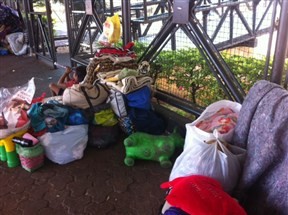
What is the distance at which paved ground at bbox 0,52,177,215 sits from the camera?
2127 mm

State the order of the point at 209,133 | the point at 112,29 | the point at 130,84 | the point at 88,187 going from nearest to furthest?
the point at 209,133 < the point at 88,187 < the point at 130,84 < the point at 112,29

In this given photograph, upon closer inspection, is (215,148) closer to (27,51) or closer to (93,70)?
(93,70)

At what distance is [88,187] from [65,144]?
0.48 m

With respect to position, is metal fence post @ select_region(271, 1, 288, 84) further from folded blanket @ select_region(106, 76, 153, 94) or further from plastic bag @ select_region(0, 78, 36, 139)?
plastic bag @ select_region(0, 78, 36, 139)

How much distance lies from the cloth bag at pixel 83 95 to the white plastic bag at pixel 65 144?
9.1 inches

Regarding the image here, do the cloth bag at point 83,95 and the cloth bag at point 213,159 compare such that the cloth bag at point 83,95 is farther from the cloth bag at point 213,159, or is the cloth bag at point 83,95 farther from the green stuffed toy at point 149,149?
the cloth bag at point 213,159

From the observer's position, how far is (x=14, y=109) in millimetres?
2662

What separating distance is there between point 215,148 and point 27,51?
6.89 meters

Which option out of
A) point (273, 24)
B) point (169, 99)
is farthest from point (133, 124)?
point (273, 24)

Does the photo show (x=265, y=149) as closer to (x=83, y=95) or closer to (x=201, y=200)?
(x=201, y=200)

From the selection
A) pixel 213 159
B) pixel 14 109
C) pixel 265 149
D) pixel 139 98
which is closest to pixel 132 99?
pixel 139 98

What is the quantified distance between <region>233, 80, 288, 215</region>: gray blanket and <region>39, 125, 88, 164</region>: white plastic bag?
4.72ft

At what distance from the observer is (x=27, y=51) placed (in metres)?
Answer: 7.55

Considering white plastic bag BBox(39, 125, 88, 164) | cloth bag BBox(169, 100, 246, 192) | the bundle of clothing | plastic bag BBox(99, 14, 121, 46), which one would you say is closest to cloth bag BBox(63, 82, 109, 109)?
the bundle of clothing
